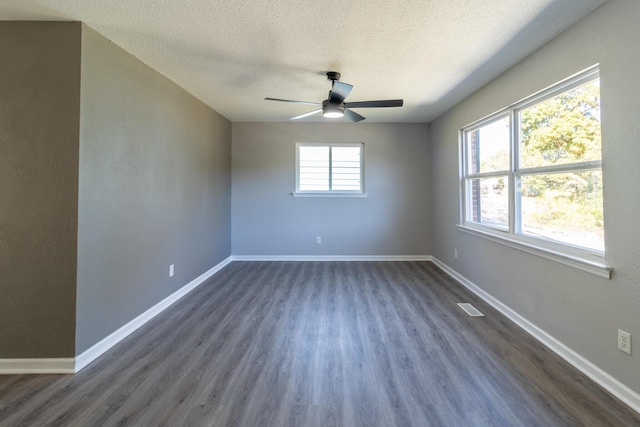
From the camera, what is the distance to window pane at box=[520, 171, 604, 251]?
184 cm

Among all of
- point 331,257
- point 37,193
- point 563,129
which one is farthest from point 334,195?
point 37,193

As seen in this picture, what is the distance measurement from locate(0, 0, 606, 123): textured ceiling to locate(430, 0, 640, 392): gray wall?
0.60 feet

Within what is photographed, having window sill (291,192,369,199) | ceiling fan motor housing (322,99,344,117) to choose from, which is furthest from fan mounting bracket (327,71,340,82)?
window sill (291,192,369,199)

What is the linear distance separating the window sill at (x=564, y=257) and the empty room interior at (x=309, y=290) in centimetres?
2

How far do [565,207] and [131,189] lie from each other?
11.8ft

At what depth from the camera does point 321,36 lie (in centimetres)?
210

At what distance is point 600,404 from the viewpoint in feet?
4.98

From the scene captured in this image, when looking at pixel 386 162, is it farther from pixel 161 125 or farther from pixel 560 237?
pixel 161 125

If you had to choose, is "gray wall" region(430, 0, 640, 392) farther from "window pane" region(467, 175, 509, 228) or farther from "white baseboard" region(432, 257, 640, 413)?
"window pane" region(467, 175, 509, 228)

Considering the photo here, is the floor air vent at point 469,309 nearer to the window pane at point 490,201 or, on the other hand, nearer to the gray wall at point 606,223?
the gray wall at point 606,223

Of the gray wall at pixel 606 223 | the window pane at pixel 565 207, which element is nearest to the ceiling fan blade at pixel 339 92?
the gray wall at pixel 606 223

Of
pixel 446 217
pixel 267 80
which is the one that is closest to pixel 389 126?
pixel 446 217

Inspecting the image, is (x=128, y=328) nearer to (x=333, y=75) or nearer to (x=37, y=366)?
(x=37, y=366)

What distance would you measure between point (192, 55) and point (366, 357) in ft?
9.70
